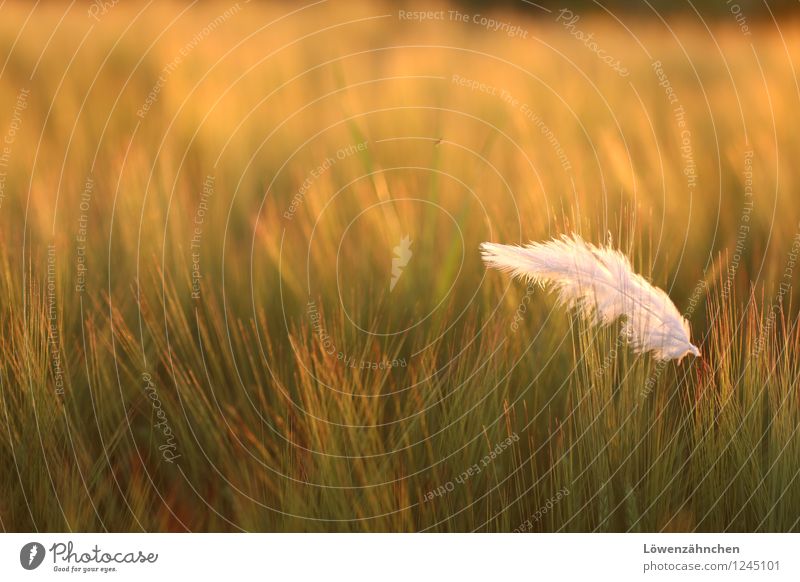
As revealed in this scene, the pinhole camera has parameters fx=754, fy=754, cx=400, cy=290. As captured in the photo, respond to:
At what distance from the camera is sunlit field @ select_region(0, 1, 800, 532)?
1.10 metres

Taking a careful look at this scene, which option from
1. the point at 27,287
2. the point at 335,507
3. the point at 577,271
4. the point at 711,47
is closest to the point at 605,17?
the point at 711,47

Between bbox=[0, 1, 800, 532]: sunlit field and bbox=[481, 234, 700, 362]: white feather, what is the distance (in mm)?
28

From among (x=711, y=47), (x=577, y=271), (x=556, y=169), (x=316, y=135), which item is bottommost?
(x=577, y=271)

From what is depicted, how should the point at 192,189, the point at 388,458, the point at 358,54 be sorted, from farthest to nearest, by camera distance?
the point at 358,54, the point at 192,189, the point at 388,458

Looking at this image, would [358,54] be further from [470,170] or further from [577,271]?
[577,271]

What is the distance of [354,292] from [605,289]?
1.22 ft

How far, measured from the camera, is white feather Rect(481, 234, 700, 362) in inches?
43.4

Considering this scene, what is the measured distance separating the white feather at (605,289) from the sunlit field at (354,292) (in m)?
0.03

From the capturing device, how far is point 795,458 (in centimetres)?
116

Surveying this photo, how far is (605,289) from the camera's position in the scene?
1.11 meters

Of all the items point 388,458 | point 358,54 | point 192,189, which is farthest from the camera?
point 358,54

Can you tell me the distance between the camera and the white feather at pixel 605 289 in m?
1.10

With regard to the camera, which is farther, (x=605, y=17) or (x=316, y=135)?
(x=605, y=17)
